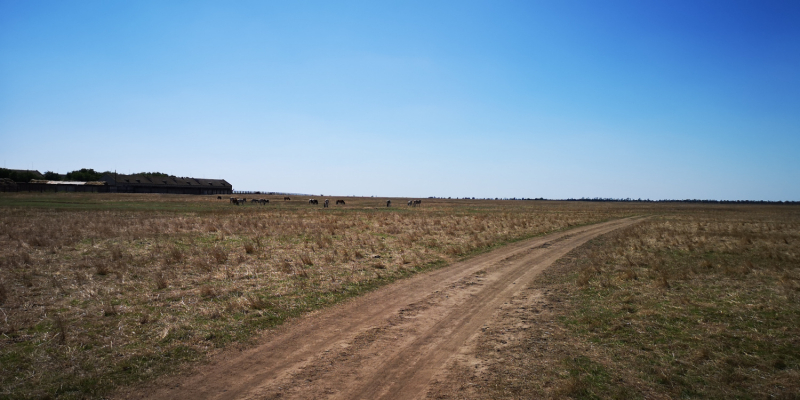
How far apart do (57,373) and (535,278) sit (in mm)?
13293

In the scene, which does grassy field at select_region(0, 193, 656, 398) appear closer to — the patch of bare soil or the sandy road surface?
the sandy road surface

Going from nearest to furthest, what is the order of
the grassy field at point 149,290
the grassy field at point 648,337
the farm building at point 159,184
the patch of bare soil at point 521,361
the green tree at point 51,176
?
the patch of bare soil at point 521,361
the grassy field at point 648,337
the grassy field at point 149,290
the farm building at point 159,184
the green tree at point 51,176

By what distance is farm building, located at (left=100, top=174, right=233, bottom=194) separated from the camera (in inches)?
4601

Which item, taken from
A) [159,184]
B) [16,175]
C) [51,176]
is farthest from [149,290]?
[51,176]

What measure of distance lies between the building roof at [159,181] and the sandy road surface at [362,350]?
137 metres

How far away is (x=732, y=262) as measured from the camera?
17359 mm

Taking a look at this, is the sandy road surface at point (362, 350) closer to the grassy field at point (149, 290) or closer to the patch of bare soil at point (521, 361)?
the patch of bare soil at point (521, 361)

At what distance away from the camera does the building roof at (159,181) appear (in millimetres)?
117556

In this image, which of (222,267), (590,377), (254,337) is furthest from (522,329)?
(222,267)

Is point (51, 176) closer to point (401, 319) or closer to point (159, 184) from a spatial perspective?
point (159, 184)

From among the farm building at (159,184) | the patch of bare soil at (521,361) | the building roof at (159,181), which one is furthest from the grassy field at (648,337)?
the building roof at (159,181)

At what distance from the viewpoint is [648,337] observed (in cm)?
814

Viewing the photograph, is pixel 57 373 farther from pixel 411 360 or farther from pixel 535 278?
pixel 535 278

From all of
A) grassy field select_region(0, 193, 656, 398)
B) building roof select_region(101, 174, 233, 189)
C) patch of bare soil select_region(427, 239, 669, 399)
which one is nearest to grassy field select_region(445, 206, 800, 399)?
patch of bare soil select_region(427, 239, 669, 399)
